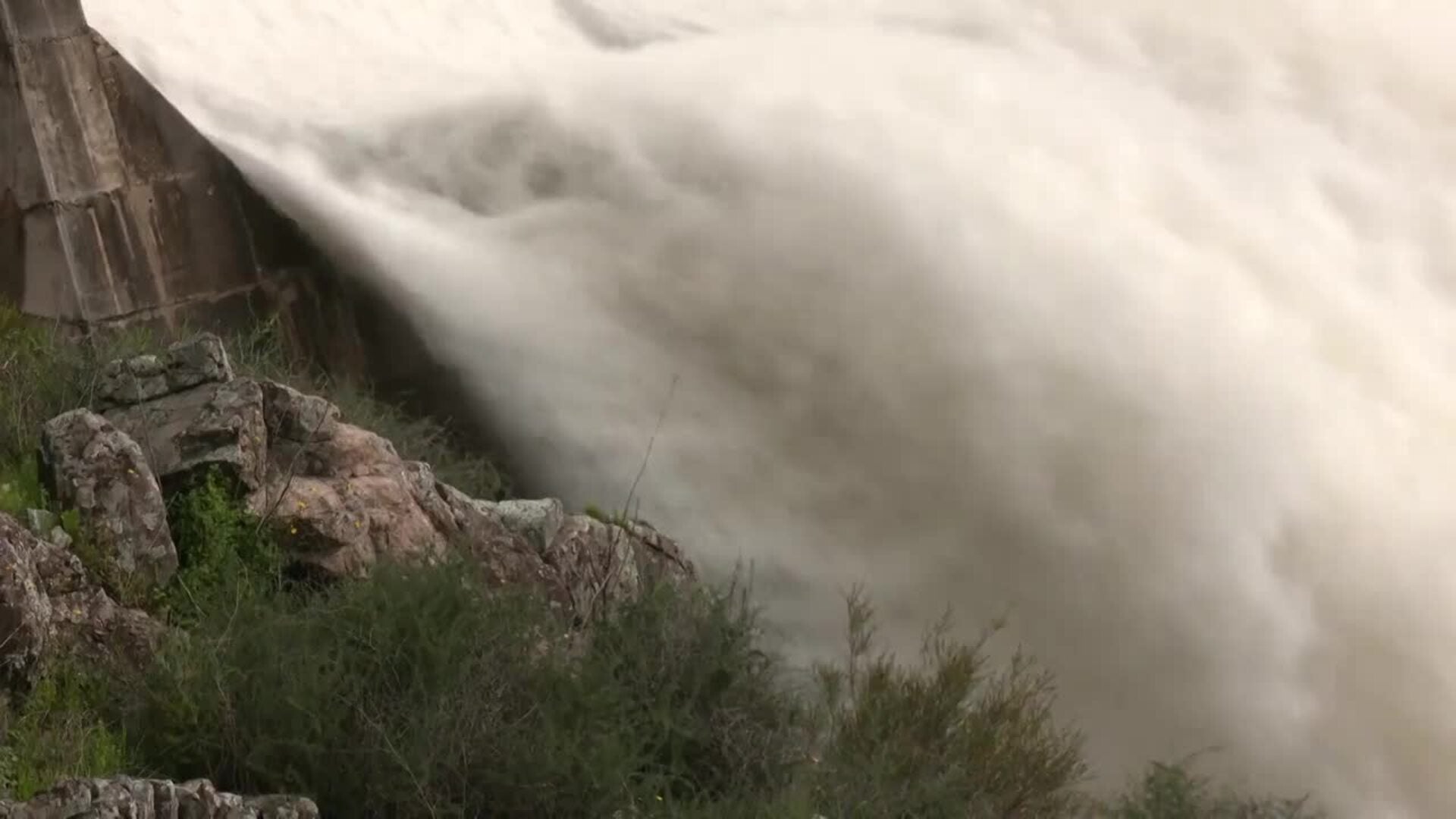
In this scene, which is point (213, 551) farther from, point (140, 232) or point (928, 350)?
point (928, 350)

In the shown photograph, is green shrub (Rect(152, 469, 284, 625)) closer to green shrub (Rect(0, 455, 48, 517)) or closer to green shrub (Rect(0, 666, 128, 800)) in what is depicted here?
green shrub (Rect(0, 455, 48, 517))

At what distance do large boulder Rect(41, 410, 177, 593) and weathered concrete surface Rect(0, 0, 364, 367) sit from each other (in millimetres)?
2341

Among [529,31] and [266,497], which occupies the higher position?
[529,31]

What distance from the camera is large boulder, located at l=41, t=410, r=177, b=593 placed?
305 inches

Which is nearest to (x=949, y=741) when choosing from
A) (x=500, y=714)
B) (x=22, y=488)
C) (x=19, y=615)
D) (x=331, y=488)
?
(x=500, y=714)

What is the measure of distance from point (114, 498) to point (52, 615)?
2.42ft

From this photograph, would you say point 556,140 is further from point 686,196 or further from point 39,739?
point 39,739

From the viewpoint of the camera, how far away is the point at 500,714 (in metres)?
6.96

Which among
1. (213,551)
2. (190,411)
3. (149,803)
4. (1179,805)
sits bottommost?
(1179,805)

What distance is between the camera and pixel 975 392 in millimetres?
11312

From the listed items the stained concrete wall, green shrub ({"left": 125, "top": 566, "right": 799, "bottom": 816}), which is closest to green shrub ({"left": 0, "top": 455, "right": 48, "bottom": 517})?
green shrub ({"left": 125, "top": 566, "right": 799, "bottom": 816})

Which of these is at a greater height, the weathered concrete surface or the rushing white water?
the weathered concrete surface

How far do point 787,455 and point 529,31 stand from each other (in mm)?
3514

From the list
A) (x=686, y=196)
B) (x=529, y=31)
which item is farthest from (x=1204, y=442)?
(x=529, y=31)
